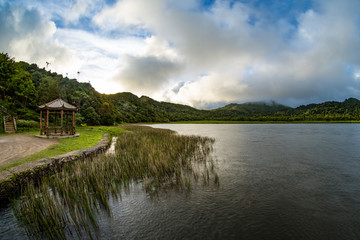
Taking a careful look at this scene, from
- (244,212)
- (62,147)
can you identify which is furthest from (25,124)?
(244,212)

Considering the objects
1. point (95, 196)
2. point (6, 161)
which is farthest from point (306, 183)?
point (6, 161)

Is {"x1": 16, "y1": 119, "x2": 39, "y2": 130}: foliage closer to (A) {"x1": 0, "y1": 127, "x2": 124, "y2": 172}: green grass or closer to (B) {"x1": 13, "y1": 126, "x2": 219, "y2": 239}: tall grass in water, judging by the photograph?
(A) {"x1": 0, "y1": 127, "x2": 124, "y2": 172}: green grass

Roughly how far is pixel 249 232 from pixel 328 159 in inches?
589

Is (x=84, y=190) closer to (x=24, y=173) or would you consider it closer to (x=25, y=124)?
(x=24, y=173)

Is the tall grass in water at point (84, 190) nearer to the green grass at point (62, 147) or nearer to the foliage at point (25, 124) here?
the green grass at point (62, 147)

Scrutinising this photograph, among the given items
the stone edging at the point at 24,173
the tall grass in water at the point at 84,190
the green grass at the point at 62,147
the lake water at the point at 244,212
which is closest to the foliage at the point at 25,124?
the green grass at the point at 62,147

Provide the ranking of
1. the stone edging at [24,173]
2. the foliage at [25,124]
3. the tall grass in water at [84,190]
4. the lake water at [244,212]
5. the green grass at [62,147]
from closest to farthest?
1. the tall grass in water at [84,190]
2. the lake water at [244,212]
3. the stone edging at [24,173]
4. the green grass at [62,147]
5. the foliage at [25,124]

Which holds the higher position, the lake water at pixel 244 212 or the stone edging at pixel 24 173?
the stone edging at pixel 24 173

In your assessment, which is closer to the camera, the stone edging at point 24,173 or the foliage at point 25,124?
the stone edging at point 24,173

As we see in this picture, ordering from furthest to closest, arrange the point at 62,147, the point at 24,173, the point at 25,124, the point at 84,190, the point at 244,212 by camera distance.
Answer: the point at 25,124 → the point at 62,147 → the point at 24,173 → the point at 84,190 → the point at 244,212

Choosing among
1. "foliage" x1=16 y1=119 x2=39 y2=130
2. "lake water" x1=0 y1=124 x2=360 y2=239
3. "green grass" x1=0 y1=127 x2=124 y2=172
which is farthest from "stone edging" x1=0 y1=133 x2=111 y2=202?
"foliage" x1=16 y1=119 x2=39 y2=130

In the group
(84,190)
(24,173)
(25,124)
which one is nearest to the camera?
(84,190)

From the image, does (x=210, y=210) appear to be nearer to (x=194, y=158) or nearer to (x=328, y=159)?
(x=194, y=158)

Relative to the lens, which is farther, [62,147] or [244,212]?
[62,147]
